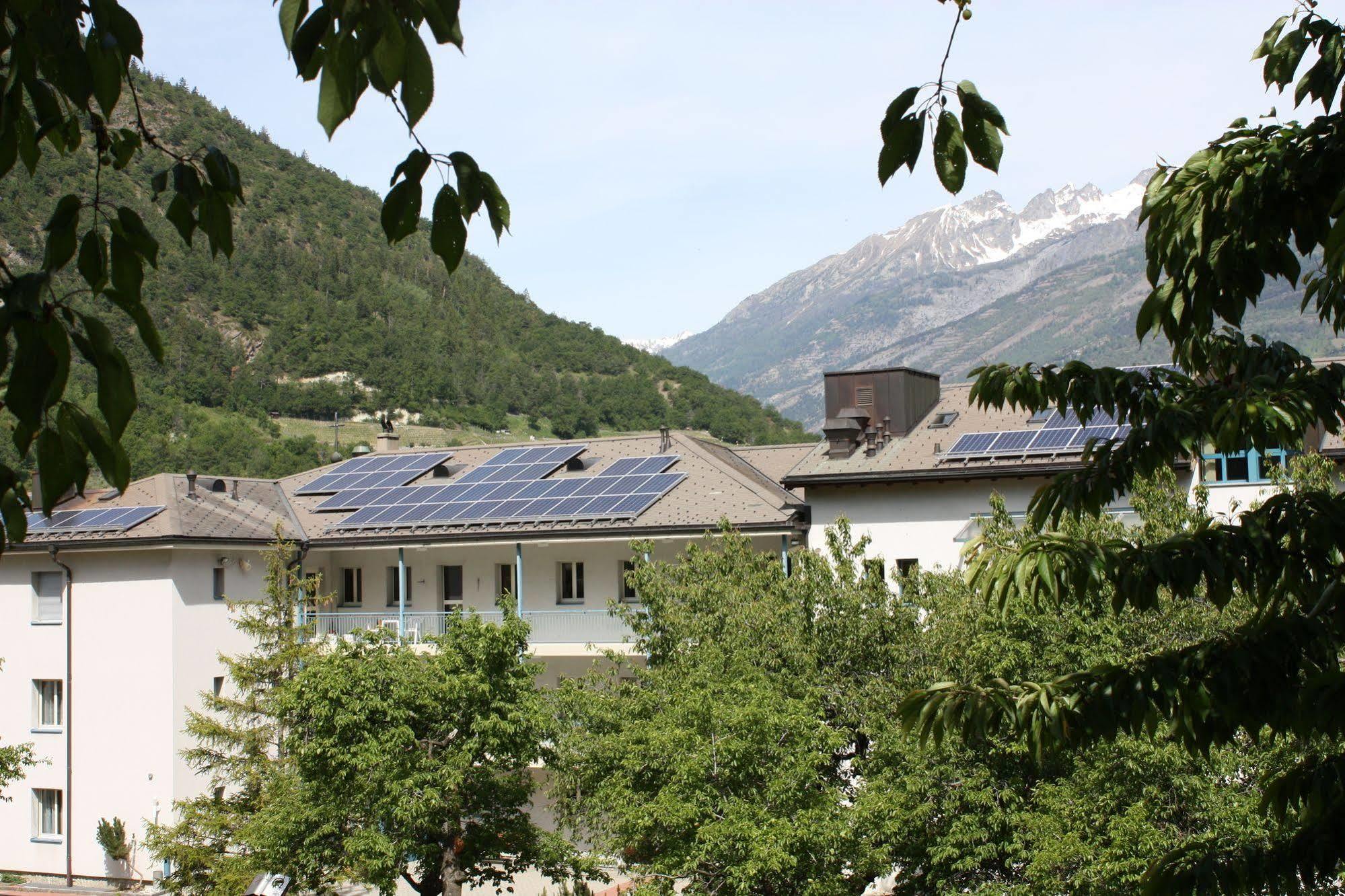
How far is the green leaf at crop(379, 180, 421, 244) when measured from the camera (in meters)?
3.10

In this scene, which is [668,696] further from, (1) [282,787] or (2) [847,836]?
(1) [282,787]

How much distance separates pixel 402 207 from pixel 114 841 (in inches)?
1154

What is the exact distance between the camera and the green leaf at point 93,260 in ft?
10.2

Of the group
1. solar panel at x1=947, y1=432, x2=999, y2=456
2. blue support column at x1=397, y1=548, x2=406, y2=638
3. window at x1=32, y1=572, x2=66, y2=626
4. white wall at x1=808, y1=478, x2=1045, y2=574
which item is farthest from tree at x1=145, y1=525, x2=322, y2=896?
solar panel at x1=947, y1=432, x2=999, y2=456

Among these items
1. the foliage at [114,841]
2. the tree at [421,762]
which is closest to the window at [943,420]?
the tree at [421,762]

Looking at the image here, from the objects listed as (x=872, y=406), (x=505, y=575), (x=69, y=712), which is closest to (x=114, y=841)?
(x=69, y=712)

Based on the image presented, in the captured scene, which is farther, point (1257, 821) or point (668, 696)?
point (668, 696)

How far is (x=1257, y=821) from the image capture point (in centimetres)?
1454

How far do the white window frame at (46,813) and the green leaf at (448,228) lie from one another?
30.8m

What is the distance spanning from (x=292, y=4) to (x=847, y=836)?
14507 millimetres

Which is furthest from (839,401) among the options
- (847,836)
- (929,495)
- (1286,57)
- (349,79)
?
(349,79)

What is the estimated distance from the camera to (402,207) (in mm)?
3117

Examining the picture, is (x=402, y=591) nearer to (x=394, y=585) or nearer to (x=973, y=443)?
(x=394, y=585)

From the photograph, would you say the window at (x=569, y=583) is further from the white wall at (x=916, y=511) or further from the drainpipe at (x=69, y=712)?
the drainpipe at (x=69, y=712)
